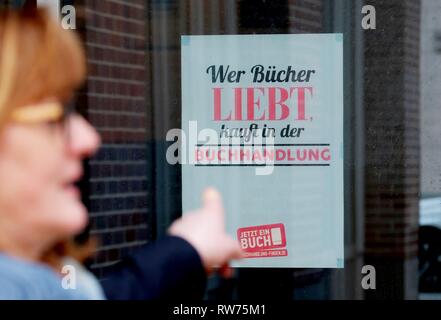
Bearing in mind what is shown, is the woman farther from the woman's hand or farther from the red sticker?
the red sticker

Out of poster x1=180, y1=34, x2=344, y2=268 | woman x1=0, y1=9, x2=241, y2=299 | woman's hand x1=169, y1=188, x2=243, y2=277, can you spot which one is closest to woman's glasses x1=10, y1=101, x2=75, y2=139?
woman x1=0, y1=9, x2=241, y2=299

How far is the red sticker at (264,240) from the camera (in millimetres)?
5172

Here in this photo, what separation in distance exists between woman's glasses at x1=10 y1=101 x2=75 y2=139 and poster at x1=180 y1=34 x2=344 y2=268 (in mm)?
3331

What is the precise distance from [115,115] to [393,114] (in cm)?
143

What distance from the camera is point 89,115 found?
516 centimetres

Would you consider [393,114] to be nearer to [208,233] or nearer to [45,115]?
[208,233]

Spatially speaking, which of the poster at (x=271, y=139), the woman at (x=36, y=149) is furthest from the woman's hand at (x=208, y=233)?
the poster at (x=271, y=139)

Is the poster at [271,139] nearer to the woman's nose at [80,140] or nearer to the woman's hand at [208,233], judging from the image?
the woman's hand at [208,233]

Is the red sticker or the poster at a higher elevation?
the poster

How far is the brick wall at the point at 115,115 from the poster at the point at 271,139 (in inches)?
9.5

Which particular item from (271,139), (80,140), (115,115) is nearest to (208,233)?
(80,140)

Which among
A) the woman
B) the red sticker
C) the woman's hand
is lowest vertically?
the red sticker

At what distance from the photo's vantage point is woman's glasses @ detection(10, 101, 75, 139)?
1.74m

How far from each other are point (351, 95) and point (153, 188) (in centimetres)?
113
